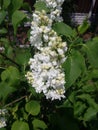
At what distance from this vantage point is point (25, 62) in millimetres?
2301

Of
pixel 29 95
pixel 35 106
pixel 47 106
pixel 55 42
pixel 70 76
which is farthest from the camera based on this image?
pixel 47 106

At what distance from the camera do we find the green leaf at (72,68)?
1.93 m

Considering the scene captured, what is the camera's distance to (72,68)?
1.93 m

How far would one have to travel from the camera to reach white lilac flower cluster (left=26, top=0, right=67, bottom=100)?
1711 mm

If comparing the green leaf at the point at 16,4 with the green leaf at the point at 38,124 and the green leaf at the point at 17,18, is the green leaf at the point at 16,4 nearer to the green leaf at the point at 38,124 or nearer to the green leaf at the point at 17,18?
the green leaf at the point at 17,18

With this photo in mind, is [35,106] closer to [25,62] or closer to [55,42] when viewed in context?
[25,62]

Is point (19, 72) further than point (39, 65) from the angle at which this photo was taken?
Yes

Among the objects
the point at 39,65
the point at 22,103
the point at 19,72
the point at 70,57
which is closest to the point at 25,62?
the point at 19,72

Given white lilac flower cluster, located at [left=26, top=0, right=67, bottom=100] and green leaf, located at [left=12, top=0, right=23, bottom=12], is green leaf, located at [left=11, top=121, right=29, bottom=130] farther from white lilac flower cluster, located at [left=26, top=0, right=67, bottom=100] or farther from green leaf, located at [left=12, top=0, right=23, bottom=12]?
green leaf, located at [left=12, top=0, right=23, bottom=12]

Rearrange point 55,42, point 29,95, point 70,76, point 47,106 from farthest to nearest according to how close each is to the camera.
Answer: point 47,106
point 29,95
point 70,76
point 55,42

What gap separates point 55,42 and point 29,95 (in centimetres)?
63

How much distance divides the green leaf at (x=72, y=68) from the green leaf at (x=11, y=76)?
0.36 meters

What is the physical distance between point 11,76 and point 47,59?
58 centimetres

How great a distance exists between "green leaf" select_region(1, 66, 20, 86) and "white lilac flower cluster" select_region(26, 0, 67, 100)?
37 centimetres
